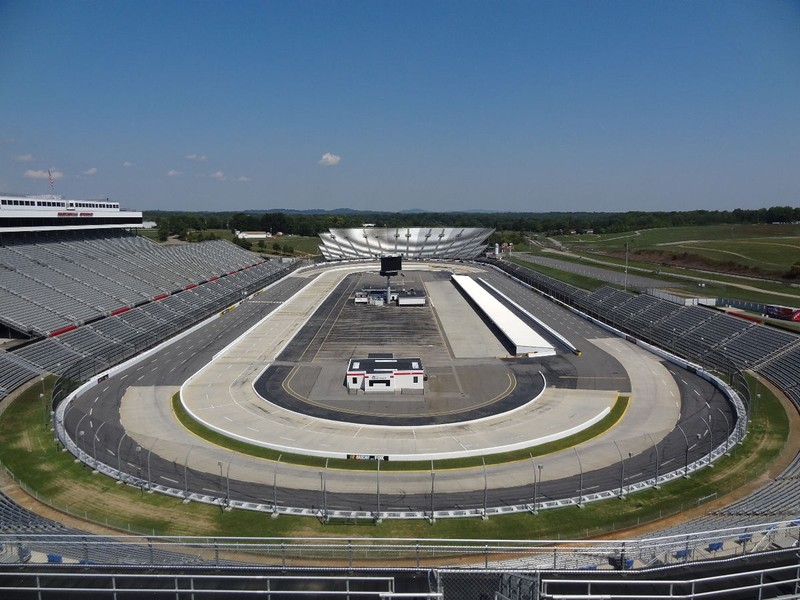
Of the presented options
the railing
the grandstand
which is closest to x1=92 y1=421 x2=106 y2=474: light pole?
the grandstand

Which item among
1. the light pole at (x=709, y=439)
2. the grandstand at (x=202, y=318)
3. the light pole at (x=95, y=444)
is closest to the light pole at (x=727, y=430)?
the light pole at (x=709, y=439)

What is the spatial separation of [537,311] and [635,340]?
19.3 metres

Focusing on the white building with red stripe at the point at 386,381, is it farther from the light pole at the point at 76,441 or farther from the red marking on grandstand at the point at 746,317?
the red marking on grandstand at the point at 746,317

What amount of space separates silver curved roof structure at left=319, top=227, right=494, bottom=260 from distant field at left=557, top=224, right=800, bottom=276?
3767 cm

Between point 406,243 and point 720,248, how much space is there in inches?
3226

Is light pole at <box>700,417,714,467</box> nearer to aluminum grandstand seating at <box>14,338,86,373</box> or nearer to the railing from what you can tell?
the railing

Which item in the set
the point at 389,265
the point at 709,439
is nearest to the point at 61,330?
the point at 389,265

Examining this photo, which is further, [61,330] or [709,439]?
[61,330]

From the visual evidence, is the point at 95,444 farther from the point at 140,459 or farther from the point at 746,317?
the point at 746,317

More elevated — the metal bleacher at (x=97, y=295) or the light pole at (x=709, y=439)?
the metal bleacher at (x=97, y=295)

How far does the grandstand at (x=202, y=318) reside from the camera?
1466 cm

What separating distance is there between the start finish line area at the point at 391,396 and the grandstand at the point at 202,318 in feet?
35.5

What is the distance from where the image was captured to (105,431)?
118 ft

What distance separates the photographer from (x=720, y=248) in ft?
426
